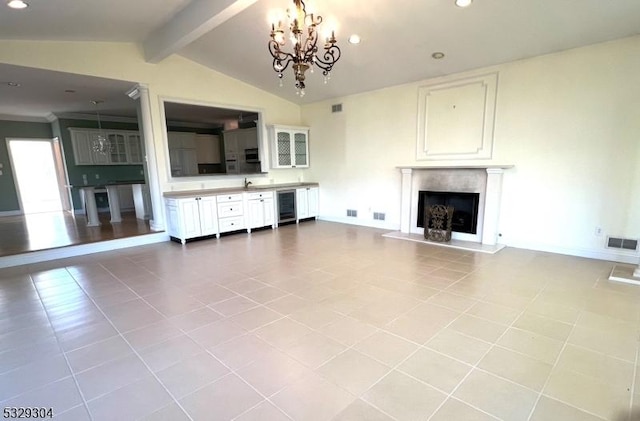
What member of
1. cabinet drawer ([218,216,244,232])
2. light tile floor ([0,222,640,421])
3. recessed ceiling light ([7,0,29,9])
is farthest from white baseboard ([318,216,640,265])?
recessed ceiling light ([7,0,29,9])

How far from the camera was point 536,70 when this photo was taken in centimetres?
427

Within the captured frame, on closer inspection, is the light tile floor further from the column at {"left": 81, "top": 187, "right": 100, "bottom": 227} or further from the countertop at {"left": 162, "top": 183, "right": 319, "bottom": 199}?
the column at {"left": 81, "top": 187, "right": 100, "bottom": 227}

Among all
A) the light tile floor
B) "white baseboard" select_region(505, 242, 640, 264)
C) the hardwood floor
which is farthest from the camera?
the hardwood floor

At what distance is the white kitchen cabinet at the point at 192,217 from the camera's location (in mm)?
5297

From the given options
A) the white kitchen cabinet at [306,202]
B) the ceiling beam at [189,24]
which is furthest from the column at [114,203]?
the white kitchen cabinet at [306,202]

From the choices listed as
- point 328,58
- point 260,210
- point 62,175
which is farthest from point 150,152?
point 62,175

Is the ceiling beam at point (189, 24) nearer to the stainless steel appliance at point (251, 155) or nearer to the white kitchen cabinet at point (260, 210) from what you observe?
the white kitchen cabinet at point (260, 210)

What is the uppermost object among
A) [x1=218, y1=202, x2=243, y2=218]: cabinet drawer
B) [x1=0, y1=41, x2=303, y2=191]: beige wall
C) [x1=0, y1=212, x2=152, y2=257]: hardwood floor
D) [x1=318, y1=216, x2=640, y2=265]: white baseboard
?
[x1=0, y1=41, x2=303, y2=191]: beige wall

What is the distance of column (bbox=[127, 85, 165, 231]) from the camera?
5.30 m

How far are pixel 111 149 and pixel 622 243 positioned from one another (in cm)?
1085

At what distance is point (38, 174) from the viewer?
986 centimetres

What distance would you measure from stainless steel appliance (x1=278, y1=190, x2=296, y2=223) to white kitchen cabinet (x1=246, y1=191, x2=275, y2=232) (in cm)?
23

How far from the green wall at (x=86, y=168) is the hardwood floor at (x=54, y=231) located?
104 cm

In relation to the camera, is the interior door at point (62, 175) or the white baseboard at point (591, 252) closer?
the white baseboard at point (591, 252)
